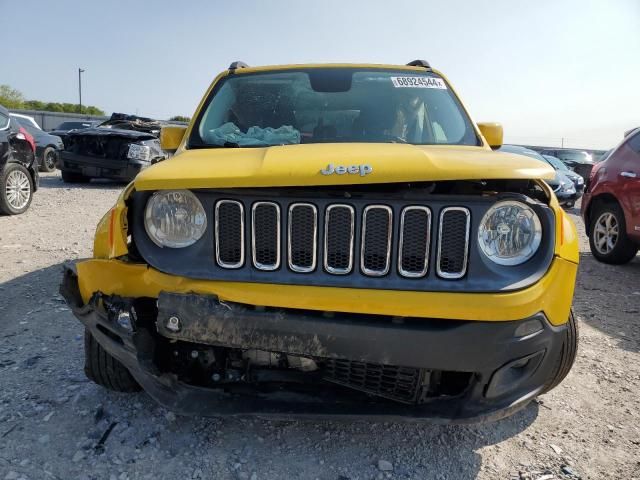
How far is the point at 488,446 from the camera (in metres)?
2.26

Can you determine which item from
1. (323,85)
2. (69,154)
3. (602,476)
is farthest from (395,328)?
(69,154)

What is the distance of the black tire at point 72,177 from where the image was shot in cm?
1064

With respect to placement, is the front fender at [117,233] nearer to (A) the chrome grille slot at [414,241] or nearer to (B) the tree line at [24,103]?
(A) the chrome grille slot at [414,241]

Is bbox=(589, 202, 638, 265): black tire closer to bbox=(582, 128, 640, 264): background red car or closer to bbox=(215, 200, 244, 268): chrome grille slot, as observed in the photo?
bbox=(582, 128, 640, 264): background red car

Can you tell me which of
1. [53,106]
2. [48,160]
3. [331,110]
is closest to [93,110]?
[53,106]

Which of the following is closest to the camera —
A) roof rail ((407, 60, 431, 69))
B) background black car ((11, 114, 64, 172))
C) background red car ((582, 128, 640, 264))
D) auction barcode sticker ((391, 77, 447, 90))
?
auction barcode sticker ((391, 77, 447, 90))

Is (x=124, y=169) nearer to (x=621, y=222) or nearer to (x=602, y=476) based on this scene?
(x=621, y=222)

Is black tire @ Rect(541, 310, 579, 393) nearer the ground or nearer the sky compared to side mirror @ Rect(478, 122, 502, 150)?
nearer the ground

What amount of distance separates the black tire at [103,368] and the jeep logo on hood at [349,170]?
4.56 ft

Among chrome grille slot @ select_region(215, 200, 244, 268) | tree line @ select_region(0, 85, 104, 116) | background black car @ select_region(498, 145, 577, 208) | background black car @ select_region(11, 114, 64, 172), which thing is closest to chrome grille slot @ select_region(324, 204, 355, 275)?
chrome grille slot @ select_region(215, 200, 244, 268)

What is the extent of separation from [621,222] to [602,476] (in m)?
4.51

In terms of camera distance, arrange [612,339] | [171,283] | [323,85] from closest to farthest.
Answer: [171,283] < [323,85] < [612,339]

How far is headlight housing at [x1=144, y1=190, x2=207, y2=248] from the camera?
1.92m

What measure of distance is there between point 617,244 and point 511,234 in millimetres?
4880
